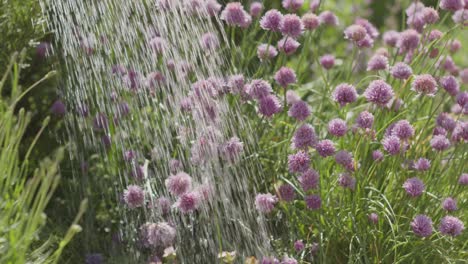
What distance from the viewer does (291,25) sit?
2.96m

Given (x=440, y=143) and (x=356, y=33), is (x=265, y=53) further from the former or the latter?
(x=440, y=143)

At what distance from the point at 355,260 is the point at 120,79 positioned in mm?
1157

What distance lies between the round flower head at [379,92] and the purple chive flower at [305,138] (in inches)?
9.0

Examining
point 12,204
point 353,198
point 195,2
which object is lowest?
point 353,198

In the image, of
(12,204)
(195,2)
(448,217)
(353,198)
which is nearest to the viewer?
(12,204)

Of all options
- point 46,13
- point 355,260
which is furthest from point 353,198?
point 46,13

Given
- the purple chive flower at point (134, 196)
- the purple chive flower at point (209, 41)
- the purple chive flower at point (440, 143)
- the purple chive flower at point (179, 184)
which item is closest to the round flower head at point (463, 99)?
the purple chive flower at point (440, 143)

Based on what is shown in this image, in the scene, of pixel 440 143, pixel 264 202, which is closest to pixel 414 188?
pixel 440 143

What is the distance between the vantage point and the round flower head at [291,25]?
116 inches

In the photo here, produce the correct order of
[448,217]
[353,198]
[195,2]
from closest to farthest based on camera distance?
1. [448,217]
2. [353,198]
3. [195,2]

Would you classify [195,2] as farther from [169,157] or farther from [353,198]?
[353,198]

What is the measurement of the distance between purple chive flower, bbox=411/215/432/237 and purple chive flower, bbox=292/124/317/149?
424mm

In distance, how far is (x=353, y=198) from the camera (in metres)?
2.83

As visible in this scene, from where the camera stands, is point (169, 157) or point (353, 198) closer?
point (353, 198)
